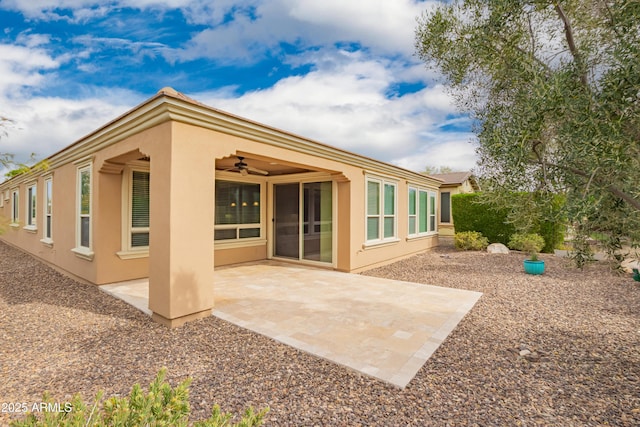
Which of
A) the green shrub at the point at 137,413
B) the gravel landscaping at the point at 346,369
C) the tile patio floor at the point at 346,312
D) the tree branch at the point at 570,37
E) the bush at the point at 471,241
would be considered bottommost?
the gravel landscaping at the point at 346,369

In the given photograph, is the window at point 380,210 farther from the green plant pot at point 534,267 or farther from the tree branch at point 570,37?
the tree branch at point 570,37

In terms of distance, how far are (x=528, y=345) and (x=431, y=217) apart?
9.94 metres

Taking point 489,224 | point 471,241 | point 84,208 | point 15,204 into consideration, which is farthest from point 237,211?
point 15,204

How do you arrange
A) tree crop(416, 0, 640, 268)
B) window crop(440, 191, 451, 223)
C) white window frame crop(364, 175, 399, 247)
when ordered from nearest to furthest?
tree crop(416, 0, 640, 268)
white window frame crop(364, 175, 399, 247)
window crop(440, 191, 451, 223)

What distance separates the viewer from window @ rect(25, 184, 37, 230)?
10.4m

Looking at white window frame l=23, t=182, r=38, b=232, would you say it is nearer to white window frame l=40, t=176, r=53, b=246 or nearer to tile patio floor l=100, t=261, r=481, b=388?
white window frame l=40, t=176, r=53, b=246

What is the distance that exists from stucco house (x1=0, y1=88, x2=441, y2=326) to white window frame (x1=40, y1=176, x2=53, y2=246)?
4 cm

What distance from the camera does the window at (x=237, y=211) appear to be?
8.62 m

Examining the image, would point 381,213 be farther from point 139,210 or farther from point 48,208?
point 48,208

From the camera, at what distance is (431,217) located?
1349 cm

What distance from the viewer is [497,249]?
12.2m

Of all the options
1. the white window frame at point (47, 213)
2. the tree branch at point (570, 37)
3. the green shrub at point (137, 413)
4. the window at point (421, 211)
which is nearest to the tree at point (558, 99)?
the tree branch at point (570, 37)

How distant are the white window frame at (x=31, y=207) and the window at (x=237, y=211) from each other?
641 centimetres

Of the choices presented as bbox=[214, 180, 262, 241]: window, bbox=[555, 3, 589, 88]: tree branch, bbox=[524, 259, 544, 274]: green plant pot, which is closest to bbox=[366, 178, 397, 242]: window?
bbox=[214, 180, 262, 241]: window
